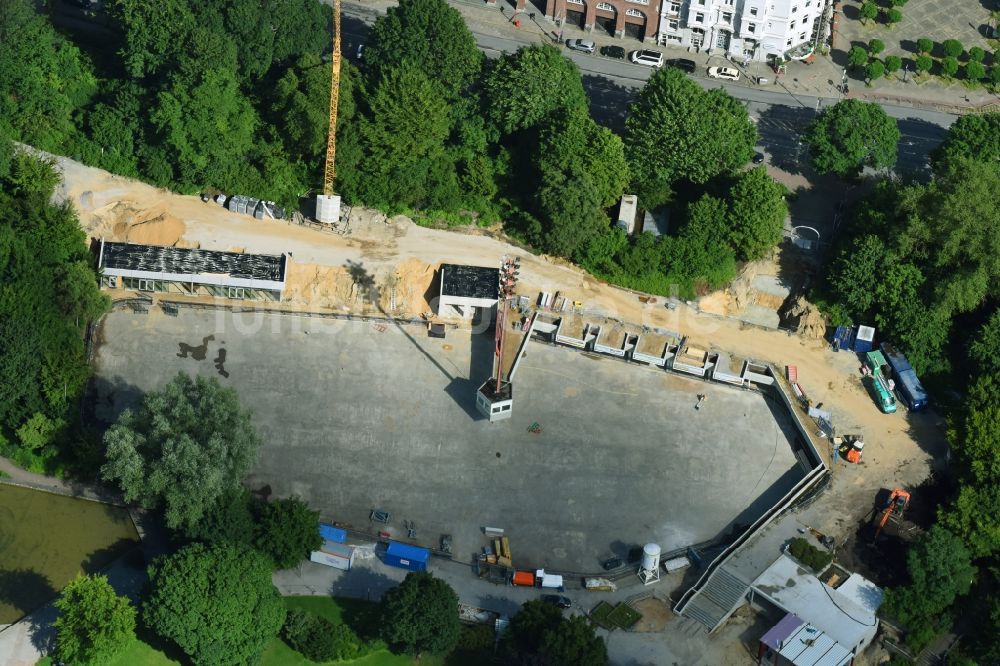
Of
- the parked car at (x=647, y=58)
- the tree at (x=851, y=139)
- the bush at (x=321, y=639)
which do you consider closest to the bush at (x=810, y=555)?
the bush at (x=321, y=639)

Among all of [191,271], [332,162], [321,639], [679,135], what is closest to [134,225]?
[191,271]

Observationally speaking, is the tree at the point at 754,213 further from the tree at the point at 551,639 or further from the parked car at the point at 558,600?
the tree at the point at 551,639

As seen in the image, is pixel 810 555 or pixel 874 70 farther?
pixel 874 70

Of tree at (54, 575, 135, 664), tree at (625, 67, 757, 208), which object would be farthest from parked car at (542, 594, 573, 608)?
tree at (625, 67, 757, 208)

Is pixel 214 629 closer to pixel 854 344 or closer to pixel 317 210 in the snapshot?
pixel 317 210

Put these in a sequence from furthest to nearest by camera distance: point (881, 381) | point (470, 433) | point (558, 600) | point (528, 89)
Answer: point (528, 89) < point (881, 381) < point (470, 433) < point (558, 600)

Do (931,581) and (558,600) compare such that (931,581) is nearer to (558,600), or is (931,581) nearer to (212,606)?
(558,600)
